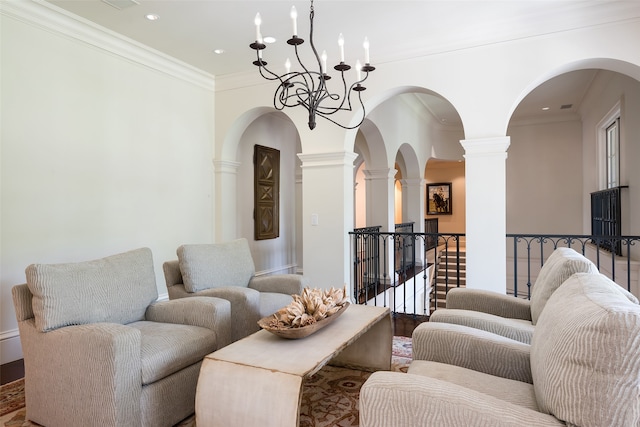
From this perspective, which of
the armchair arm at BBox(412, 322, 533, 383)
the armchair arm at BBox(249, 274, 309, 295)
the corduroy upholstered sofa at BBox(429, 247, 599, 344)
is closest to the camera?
the armchair arm at BBox(412, 322, 533, 383)

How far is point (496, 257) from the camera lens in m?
3.73

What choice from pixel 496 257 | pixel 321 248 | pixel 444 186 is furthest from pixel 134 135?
pixel 444 186

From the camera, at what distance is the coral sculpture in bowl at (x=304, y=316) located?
2013 mm

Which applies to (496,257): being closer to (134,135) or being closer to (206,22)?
(206,22)

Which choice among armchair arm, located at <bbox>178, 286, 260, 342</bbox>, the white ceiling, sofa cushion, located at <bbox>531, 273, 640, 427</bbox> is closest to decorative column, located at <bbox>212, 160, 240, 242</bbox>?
the white ceiling

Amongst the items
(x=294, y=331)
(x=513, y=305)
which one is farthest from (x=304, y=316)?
(x=513, y=305)

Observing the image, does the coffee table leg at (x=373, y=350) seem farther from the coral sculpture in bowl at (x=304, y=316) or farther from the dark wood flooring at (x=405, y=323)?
the dark wood flooring at (x=405, y=323)

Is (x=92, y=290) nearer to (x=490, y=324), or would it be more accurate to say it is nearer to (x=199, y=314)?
(x=199, y=314)

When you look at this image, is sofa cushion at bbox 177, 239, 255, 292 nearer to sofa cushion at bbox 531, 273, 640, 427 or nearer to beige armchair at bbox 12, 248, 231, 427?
beige armchair at bbox 12, 248, 231, 427

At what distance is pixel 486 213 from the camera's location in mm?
3762

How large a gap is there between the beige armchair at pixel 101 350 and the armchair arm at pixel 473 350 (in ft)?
4.12

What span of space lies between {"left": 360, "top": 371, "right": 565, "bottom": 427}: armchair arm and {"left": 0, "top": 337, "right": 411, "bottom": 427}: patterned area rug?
0.88 metres

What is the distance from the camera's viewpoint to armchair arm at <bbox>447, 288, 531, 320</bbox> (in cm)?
254

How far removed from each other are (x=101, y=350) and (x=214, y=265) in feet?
4.75
